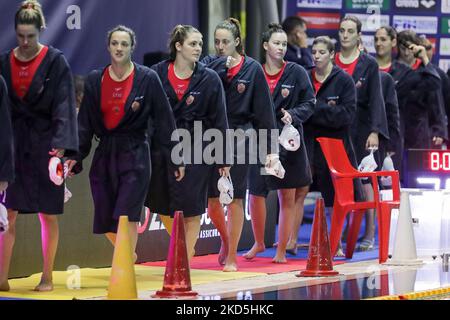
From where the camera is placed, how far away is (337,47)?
712 inches

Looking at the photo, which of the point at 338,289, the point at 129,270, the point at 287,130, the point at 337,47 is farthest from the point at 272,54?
the point at 337,47

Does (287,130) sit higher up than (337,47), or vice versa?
(337,47)

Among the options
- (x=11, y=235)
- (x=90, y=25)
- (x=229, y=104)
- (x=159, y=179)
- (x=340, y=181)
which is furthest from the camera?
(x=90, y=25)

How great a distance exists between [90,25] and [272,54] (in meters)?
2.15

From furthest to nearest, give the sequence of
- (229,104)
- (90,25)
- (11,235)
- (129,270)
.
Answer: (90,25) → (229,104) → (11,235) → (129,270)

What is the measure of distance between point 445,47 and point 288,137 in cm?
755

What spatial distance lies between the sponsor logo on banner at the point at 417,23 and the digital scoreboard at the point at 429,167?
5.87m

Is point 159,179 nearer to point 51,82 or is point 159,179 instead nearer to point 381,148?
point 51,82

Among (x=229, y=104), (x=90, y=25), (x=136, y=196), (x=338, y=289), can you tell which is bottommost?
(x=338, y=289)

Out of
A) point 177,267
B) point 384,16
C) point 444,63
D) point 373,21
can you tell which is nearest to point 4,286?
point 177,267

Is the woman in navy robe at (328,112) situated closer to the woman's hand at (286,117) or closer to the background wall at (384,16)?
the woman's hand at (286,117)

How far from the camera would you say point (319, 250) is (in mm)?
10969

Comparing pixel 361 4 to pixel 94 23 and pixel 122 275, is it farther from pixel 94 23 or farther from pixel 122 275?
pixel 122 275

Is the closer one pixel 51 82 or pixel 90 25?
pixel 51 82
